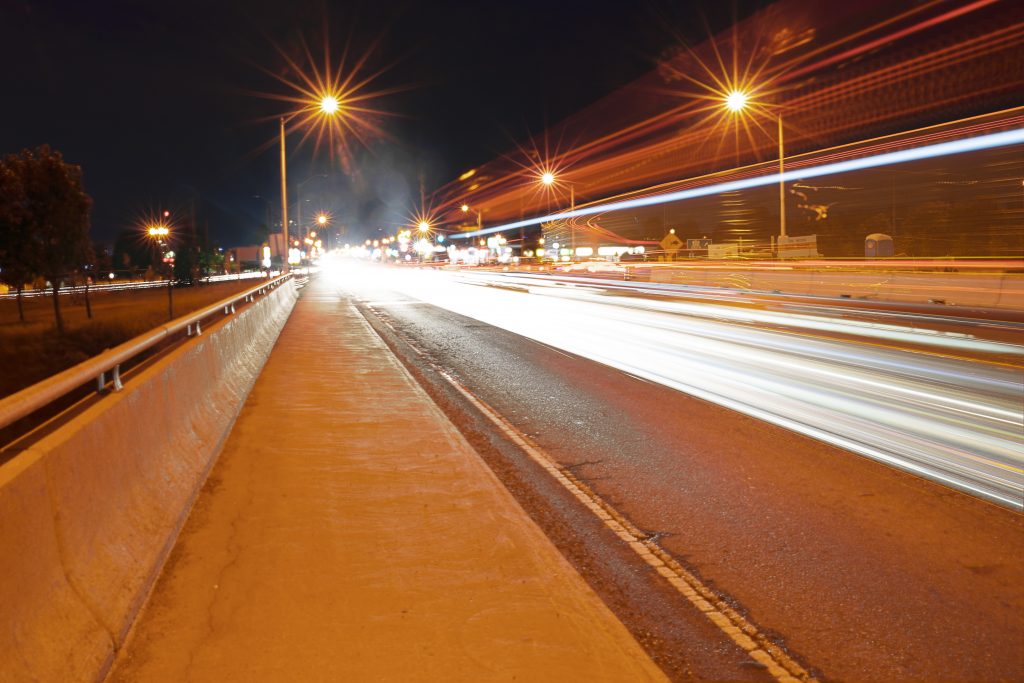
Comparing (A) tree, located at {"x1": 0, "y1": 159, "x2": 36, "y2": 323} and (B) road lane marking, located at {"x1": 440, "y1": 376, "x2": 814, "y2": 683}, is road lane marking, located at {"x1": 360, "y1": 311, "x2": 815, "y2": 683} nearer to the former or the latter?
(B) road lane marking, located at {"x1": 440, "y1": 376, "x2": 814, "y2": 683}

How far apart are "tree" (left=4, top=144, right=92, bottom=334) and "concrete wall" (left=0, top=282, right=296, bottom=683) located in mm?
32727

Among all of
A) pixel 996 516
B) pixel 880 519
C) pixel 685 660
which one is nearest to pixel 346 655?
pixel 685 660

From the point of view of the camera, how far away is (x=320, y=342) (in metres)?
19.0

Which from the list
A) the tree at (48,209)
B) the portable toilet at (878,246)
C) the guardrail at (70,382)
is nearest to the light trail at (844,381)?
the guardrail at (70,382)

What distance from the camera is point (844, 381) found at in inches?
487

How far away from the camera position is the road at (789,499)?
14.4 ft

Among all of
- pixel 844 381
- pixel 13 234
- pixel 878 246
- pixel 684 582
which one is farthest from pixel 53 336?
pixel 878 246

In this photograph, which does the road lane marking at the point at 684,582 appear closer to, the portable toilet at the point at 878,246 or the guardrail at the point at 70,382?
the guardrail at the point at 70,382

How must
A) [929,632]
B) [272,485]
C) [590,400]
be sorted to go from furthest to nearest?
[590,400]
[272,485]
[929,632]

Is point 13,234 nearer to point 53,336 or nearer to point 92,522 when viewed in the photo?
point 53,336

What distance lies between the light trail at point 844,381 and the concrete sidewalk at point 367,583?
358cm

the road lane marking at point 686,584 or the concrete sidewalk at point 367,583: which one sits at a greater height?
the concrete sidewalk at point 367,583

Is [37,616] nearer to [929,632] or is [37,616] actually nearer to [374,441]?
[929,632]

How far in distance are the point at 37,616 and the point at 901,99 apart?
5926 centimetres
